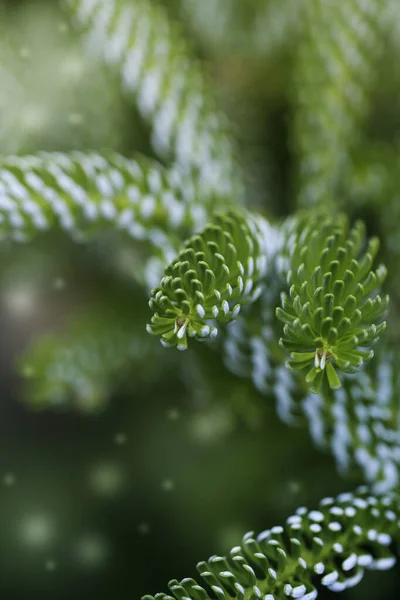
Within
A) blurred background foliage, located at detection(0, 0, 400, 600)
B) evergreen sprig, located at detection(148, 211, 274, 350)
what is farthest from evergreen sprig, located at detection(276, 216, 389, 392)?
blurred background foliage, located at detection(0, 0, 400, 600)

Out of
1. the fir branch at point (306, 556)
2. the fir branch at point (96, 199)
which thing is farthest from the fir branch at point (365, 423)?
the fir branch at point (96, 199)

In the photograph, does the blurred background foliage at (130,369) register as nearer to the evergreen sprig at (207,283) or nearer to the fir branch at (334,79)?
the fir branch at (334,79)

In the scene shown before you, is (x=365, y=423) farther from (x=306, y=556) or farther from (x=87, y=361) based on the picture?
(x=87, y=361)

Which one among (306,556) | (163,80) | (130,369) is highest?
(163,80)

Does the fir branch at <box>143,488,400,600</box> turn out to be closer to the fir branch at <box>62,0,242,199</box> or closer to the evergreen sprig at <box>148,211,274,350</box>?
the evergreen sprig at <box>148,211,274,350</box>

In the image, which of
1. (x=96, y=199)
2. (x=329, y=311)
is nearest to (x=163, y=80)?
(x=96, y=199)

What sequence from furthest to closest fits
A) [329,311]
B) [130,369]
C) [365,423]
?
[130,369] → [365,423] → [329,311]
